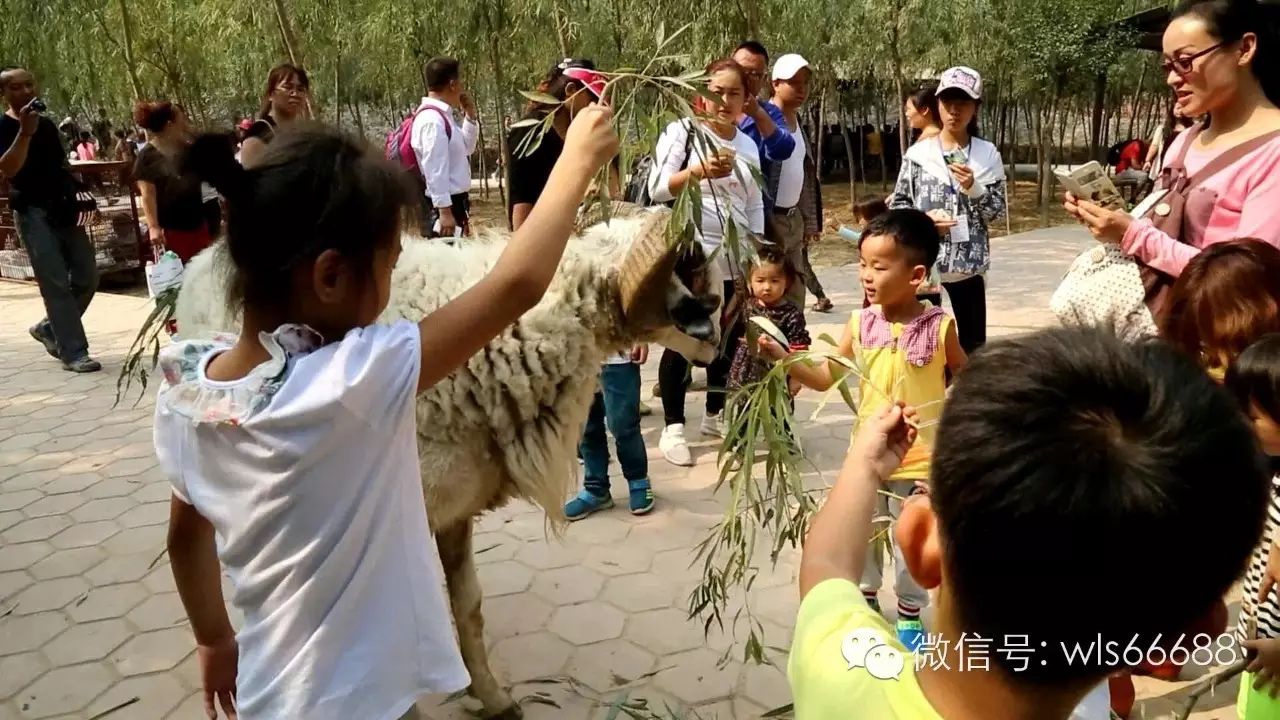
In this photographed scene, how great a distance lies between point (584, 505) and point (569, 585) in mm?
644

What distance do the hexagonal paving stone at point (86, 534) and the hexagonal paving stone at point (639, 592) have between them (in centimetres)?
272

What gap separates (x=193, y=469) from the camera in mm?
1502

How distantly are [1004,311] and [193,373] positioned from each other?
A: 830 cm

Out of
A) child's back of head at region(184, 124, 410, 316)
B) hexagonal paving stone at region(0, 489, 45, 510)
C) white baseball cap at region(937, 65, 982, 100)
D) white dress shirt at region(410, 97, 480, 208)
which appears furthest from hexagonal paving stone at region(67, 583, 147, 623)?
white baseball cap at region(937, 65, 982, 100)

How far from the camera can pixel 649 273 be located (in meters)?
2.81

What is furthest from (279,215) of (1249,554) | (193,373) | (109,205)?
(109,205)

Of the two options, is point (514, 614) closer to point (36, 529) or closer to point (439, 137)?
point (36, 529)

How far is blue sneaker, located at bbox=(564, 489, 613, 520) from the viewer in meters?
4.50

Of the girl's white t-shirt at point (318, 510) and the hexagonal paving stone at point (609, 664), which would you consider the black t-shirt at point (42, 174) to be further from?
the girl's white t-shirt at point (318, 510)

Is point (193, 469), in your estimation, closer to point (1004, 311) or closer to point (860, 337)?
point (860, 337)

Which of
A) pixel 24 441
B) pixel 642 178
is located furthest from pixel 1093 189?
pixel 24 441

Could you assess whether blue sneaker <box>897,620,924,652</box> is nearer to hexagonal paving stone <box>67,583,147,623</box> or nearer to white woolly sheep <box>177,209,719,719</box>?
white woolly sheep <box>177,209,719,719</box>

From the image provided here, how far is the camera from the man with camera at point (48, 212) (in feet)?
21.9

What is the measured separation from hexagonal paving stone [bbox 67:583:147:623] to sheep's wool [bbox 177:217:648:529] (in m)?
1.73
